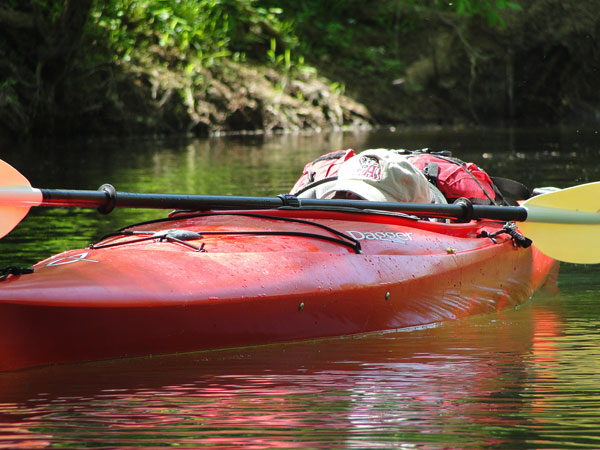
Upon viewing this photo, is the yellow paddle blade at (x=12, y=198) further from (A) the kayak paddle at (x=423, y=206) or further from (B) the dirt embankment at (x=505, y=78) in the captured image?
(B) the dirt embankment at (x=505, y=78)

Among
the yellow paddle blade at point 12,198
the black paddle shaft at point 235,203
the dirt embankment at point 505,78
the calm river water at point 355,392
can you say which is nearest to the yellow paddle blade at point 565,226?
the black paddle shaft at point 235,203

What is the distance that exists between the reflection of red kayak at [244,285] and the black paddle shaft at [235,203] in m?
0.08

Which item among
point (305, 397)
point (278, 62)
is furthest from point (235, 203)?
point (278, 62)

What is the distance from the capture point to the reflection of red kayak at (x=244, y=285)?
2.95 m

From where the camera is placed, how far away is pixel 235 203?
364cm

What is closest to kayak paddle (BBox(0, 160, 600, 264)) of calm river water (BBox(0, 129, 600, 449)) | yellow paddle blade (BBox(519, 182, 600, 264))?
yellow paddle blade (BBox(519, 182, 600, 264))

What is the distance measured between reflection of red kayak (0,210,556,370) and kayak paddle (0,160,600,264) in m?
0.10

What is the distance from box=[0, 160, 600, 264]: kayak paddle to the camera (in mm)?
3285

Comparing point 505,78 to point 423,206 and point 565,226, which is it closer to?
point 565,226

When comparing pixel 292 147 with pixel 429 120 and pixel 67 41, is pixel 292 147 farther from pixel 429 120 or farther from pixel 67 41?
pixel 429 120

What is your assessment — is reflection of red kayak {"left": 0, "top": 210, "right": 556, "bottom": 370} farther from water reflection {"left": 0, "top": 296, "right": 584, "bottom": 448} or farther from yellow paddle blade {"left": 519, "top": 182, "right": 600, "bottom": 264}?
yellow paddle blade {"left": 519, "top": 182, "right": 600, "bottom": 264}

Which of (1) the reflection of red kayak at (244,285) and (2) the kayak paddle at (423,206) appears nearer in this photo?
(1) the reflection of red kayak at (244,285)

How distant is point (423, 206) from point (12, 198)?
1611 mm

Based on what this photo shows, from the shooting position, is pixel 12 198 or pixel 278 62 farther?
pixel 278 62
